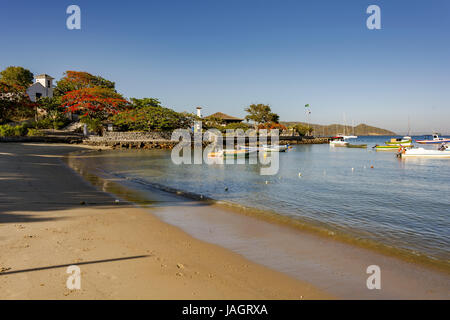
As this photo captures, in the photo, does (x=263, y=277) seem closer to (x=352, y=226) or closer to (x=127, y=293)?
(x=127, y=293)

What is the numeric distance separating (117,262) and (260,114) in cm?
8956

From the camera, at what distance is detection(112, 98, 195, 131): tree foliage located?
55.4 meters

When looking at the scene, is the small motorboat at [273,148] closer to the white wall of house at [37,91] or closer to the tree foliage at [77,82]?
the tree foliage at [77,82]

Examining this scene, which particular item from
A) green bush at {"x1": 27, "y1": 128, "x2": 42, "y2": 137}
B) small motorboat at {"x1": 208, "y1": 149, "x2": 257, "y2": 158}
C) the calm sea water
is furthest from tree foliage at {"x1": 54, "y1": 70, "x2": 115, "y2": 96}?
the calm sea water

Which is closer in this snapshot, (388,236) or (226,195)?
(388,236)

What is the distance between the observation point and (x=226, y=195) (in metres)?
14.7

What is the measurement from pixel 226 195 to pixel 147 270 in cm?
950

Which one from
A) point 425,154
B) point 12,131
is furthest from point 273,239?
point 425,154

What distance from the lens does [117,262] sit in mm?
5598

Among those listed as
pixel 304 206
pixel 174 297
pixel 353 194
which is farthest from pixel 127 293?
pixel 353 194

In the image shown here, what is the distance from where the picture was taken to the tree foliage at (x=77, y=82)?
61250mm

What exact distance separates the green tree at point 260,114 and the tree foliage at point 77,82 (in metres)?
46.9

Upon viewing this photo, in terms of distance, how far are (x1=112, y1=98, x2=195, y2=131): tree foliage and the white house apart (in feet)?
Result: 50.4

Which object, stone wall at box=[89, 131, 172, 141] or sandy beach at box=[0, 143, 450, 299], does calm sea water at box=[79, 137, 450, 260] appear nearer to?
sandy beach at box=[0, 143, 450, 299]
